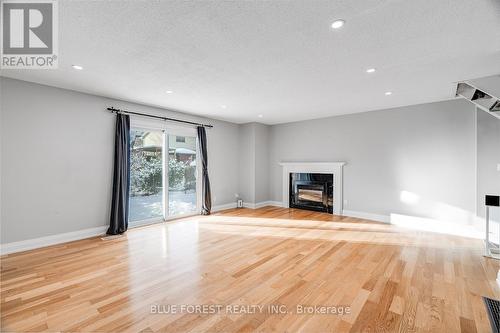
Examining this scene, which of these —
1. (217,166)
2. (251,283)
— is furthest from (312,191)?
(251,283)

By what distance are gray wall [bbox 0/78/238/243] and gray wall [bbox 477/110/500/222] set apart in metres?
6.71

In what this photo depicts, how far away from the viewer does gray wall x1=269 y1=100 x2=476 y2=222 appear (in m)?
4.18

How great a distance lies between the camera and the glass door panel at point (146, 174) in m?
4.65

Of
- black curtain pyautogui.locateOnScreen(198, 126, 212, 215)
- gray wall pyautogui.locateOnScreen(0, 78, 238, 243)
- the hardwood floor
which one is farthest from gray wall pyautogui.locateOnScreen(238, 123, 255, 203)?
gray wall pyautogui.locateOnScreen(0, 78, 238, 243)

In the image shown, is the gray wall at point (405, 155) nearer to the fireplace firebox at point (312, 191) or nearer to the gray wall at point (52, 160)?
the fireplace firebox at point (312, 191)

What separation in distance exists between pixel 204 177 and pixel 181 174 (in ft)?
2.02

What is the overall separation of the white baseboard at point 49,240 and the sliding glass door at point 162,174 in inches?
27.5

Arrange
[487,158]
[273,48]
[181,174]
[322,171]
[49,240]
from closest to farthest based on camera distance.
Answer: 1. [273,48]
2. [49,240]
3. [487,158]
4. [181,174]
5. [322,171]

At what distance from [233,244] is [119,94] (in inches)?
135

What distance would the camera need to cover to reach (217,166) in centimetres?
630

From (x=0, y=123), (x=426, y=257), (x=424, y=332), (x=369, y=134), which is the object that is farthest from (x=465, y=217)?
(x=0, y=123)

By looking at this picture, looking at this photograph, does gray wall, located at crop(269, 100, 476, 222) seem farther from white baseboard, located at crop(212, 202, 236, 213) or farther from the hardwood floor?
white baseboard, located at crop(212, 202, 236, 213)

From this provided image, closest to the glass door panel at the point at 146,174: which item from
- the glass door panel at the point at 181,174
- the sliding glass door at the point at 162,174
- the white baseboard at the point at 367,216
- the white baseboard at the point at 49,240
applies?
the sliding glass door at the point at 162,174

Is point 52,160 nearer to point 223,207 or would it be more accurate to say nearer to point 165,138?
point 165,138
